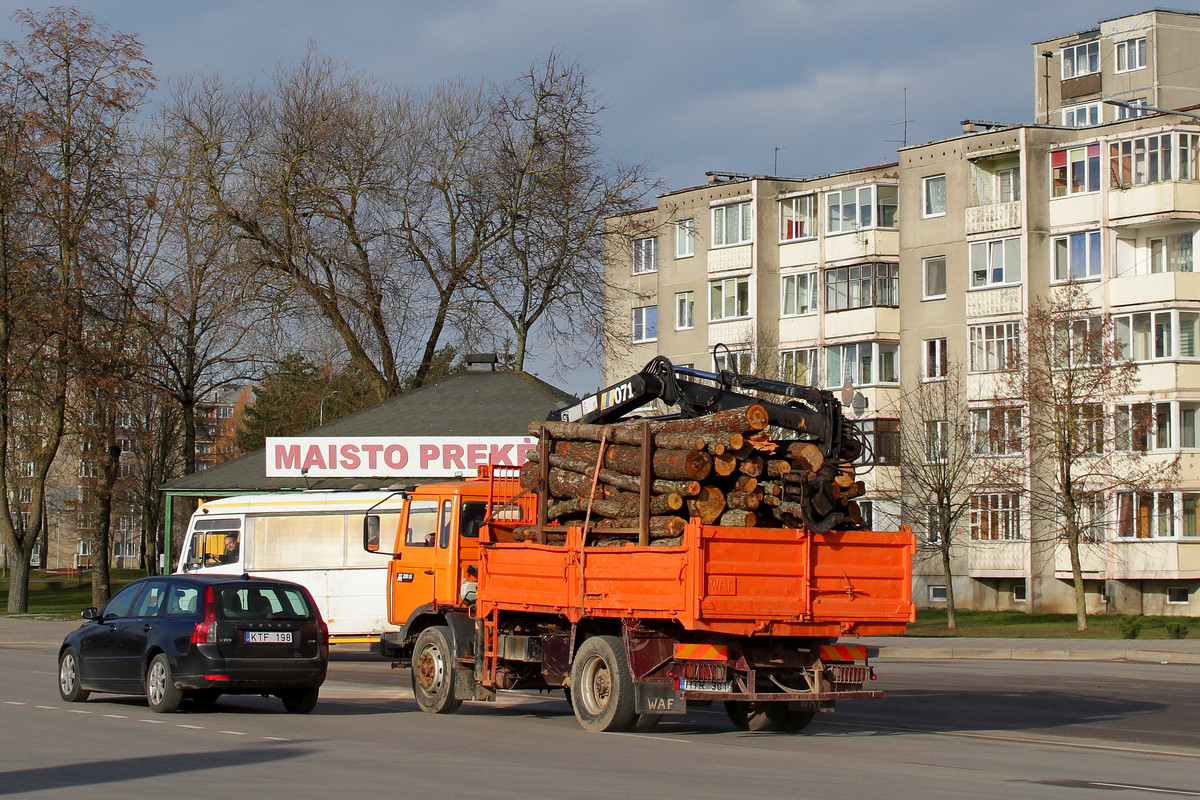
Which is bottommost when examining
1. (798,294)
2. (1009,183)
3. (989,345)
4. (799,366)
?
(799,366)

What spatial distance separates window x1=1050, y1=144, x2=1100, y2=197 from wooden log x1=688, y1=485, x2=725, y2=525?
133 feet

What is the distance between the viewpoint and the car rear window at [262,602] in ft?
52.0

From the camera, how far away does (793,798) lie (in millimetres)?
9922

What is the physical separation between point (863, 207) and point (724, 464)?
148 feet

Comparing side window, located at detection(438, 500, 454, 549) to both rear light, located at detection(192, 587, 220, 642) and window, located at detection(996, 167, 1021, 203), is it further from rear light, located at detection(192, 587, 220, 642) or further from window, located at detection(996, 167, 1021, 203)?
window, located at detection(996, 167, 1021, 203)

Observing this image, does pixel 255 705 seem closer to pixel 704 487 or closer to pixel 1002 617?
pixel 704 487

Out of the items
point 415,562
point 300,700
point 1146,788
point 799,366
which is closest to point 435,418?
point 799,366

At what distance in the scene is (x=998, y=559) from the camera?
5147 cm

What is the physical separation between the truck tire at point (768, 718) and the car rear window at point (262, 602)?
15.7 ft

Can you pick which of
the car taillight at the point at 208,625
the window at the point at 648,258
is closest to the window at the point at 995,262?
the window at the point at 648,258

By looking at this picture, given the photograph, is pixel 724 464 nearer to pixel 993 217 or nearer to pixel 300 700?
pixel 300 700

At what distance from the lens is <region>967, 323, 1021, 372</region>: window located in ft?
169

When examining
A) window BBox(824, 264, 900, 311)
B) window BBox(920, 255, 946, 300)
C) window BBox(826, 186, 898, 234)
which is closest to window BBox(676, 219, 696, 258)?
window BBox(826, 186, 898, 234)

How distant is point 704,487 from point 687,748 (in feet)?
7.73
